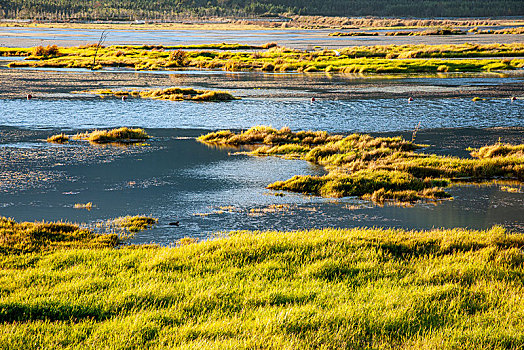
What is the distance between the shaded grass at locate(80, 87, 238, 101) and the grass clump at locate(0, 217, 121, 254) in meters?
34.5

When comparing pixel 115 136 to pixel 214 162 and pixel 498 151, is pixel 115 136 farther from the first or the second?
pixel 498 151

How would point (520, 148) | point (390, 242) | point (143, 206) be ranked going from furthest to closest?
point (520, 148) → point (143, 206) → point (390, 242)

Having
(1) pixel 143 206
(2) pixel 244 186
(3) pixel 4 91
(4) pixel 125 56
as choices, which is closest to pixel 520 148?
(2) pixel 244 186

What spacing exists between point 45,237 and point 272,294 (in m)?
6.98

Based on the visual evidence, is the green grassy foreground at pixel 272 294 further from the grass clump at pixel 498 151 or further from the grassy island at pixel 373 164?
the grass clump at pixel 498 151

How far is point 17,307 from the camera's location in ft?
29.9

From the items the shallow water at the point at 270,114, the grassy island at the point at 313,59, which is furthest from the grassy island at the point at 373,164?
the grassy island at the point at 313,59

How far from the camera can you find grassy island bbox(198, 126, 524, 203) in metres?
20.3

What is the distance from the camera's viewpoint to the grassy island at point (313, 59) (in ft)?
258

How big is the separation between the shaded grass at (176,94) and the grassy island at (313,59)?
2846cm

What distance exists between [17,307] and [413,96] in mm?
45850

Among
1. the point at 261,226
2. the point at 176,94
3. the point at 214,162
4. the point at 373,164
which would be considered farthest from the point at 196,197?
the point at 176,94

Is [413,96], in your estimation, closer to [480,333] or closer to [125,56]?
[480,333]

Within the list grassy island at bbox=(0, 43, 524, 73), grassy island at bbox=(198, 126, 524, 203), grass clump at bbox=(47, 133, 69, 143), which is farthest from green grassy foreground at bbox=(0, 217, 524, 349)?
grassy island at bbox=(0, 43, 524, 73)
